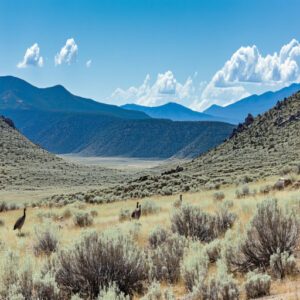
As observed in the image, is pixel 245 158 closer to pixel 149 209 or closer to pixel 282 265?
pixel 149 209

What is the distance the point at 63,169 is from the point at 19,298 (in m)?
93.0

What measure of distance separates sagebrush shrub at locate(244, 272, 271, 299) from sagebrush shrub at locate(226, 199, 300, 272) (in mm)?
1421

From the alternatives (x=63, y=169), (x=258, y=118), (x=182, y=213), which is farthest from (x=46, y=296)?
(x=63, y=169)

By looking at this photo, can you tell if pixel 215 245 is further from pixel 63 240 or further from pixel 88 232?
pixel 63 240

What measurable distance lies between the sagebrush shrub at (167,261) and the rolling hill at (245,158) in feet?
A: 70.4

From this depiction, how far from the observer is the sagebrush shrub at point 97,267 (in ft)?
25.9

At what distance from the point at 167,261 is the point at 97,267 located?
134cm

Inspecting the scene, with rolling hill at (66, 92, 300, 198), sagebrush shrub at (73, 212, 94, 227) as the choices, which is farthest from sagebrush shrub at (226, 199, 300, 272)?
rolling hill at (66, 92, 300, 198)

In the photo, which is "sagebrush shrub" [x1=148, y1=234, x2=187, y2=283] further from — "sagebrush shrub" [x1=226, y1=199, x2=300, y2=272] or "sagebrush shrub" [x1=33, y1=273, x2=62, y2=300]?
"sagebrush shrub" [x1=33, y1=273, x2=62, y2=300]

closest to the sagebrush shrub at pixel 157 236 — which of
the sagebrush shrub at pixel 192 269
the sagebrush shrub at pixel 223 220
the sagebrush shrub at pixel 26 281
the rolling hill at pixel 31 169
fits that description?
the sagebrush shrub at pixel 223 220

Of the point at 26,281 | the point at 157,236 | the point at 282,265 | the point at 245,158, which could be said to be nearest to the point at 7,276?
the point at 26,281

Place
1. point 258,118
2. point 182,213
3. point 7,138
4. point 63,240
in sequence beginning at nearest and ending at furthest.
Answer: point 182,213, point 63,240, point 258,118, point 7,138

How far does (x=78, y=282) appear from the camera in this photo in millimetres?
7910

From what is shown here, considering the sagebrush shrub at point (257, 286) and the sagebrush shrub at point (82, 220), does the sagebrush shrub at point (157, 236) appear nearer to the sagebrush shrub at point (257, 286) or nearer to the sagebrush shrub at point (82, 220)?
the sagebrush shrub at point (257, 286)
